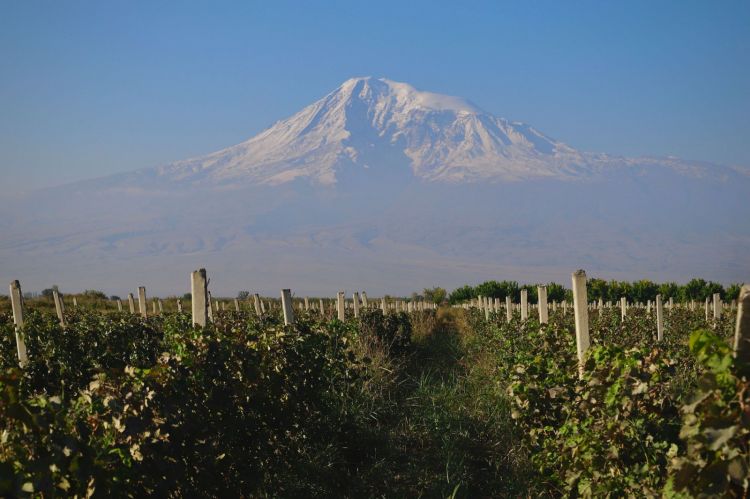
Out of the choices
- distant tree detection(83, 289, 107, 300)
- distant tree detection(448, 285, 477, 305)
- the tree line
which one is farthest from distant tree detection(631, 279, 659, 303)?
distant tree detection(83, 289, 107, 300)

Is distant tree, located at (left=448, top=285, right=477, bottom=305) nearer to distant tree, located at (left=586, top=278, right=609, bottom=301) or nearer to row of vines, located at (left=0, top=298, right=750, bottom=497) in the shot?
distant tree, located at (left=586, top=278, right=609, bottom=301)

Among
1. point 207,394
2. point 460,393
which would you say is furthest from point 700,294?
point 207,394

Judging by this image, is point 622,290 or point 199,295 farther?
point 622,290

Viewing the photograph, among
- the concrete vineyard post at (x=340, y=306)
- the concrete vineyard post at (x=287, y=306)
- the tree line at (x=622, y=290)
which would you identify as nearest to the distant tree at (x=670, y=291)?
the tree line at (x=622, y=290)

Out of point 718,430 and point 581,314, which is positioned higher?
point 718,430

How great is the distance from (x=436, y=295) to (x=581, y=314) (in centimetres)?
4573

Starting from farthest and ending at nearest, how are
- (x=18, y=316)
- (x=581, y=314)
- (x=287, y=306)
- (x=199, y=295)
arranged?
1. (x=18, y=316)
2. (x=287, y=306)
3. (x=199, y=295)
4. (x=581, y=314)

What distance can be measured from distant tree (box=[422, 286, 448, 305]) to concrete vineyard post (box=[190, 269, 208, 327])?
43873mm

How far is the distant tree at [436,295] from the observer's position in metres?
52.2

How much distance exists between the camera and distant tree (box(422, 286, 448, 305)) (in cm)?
5223

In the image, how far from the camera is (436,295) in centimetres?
5294

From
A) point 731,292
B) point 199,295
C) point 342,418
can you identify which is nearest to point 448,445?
point 342,418

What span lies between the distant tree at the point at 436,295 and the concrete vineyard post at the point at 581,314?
43944 millimetres

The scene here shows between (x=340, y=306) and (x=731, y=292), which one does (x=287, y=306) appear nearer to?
(x=340, y=306)
